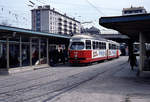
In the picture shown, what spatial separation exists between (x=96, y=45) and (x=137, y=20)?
1375cm

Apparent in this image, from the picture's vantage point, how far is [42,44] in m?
24.4

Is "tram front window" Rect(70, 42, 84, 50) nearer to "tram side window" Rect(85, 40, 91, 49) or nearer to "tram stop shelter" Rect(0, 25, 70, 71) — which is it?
"tram side window" Rect(85, 40, 91, 49)

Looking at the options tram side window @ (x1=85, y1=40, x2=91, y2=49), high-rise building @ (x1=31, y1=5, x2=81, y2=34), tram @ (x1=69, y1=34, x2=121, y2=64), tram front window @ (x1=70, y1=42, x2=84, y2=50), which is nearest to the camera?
tram @ (x1=69, y1=34, x2=121, y2=64)

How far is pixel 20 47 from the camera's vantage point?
66.3ft

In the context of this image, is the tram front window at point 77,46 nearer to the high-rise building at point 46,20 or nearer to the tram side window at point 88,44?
the tram side window at point 88,44

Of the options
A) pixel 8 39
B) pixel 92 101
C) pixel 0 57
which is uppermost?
pixel 8 39

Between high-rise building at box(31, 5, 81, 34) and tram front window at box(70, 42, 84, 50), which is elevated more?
high-rise building at box(31, 5, 81, 34)

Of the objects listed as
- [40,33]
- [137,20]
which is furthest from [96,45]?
[137,20]

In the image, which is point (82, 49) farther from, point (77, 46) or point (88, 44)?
point (88, 44)

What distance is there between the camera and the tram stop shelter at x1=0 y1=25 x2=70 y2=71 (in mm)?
18312

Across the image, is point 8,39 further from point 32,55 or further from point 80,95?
point 80,95

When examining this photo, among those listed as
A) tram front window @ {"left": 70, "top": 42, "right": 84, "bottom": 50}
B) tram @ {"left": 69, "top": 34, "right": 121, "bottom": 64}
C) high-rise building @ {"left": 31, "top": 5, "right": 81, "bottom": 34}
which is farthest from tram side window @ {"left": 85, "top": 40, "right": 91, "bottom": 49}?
high-rise building @ {"left": 31, "top": 5, "right": 81, "bottom": 34}

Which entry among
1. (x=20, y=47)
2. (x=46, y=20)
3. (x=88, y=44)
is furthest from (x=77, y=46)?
(x=46, y=20)

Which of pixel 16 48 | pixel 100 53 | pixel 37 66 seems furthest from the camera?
pixel 100 53
